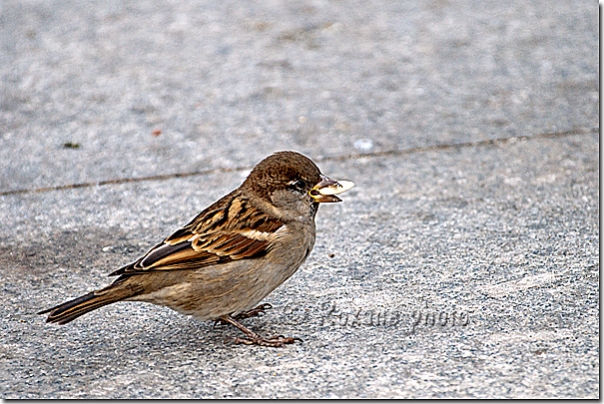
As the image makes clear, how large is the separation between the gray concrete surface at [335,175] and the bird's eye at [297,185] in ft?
1.99

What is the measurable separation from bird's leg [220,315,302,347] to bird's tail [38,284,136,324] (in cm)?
53

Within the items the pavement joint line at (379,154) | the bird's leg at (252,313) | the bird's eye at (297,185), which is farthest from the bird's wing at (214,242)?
the pavement joint line at (379,154)

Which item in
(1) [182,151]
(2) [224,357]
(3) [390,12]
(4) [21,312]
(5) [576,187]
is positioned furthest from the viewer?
(3) [390,12]

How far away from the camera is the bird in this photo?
13.8 ft

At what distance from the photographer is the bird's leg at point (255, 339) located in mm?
4324

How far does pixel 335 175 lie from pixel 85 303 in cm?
260

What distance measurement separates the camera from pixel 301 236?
443cm

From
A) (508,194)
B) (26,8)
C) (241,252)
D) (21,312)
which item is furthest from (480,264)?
(26,8)

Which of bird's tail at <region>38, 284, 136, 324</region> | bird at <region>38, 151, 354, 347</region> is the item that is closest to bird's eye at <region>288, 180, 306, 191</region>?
bird at <region>38, 151, 354, 347</region>

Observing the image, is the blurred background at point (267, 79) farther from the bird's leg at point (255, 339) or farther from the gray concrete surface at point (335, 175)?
the bird's leg at point (255, 339)

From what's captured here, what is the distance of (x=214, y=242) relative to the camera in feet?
14.1

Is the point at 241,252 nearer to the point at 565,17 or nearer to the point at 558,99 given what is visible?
the point at 558,99

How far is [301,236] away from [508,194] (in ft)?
6.45

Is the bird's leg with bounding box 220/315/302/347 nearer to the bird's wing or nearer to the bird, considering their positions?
the bird
